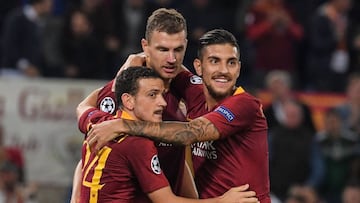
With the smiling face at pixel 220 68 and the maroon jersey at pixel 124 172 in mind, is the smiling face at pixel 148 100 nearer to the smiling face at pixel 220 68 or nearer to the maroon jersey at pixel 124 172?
the maroon jersey at pixel 124 172

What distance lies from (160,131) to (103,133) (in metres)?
0.38

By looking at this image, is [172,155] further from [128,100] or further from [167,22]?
[167,22]

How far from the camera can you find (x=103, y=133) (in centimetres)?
827

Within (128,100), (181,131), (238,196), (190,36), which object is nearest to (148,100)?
(128,100)

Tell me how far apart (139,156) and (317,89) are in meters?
8.13

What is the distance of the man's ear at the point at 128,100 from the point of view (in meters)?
8.28

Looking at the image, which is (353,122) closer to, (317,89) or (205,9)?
(317,89)

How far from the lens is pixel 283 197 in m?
14.1

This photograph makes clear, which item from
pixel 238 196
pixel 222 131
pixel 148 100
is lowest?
pixel 238 196

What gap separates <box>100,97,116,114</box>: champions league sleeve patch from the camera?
914cm

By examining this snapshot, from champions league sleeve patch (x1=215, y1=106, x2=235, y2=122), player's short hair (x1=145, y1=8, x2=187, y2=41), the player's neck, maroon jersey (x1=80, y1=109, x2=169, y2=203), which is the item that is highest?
player's short hair (x1=145, y1=8, x2=187, y2=41)

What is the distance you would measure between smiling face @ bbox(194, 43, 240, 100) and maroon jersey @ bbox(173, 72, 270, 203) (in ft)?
0.27

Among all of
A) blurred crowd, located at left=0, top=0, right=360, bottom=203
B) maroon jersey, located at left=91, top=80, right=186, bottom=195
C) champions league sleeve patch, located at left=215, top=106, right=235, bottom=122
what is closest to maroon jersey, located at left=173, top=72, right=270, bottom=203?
champions league sleeve patch, located at left=215, top=106, right=235, bottom=122

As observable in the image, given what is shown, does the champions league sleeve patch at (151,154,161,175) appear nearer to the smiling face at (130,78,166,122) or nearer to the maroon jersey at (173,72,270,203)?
the smiling face at (130,78,166,122)
